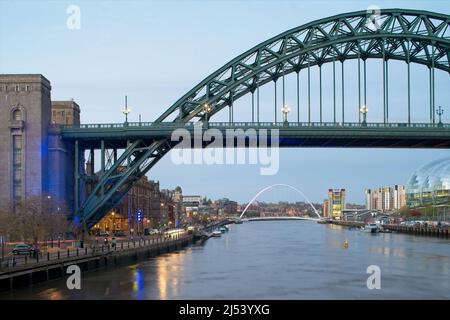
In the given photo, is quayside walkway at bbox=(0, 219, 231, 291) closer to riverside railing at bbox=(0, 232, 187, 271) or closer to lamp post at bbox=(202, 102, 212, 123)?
riverside railing at bbox=(0, 232, 187, 271)

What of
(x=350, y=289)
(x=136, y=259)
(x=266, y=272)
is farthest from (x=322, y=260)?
(x=350, y=289)

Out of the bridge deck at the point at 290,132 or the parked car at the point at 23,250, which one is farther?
the bridge deck at the point at 290,132

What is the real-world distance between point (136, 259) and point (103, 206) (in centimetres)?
740

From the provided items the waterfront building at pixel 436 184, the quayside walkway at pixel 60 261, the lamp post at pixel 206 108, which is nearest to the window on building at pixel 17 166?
the quayside walkway at pixel 60 261

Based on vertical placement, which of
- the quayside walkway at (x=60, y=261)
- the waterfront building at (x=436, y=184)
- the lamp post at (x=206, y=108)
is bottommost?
the quayside walkway at (x=60, y=261)

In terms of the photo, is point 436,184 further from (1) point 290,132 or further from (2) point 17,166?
(2) point 17,166

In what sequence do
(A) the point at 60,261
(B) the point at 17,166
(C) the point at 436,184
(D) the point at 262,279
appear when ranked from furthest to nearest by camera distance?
1. (C) the point at 436,184
2. (B) the point at 17,166
3. (D) the point at 262,279
4. (A) the point at 60,261

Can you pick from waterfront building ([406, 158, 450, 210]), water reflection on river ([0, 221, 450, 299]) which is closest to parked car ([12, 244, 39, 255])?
water reflection on river ([0, 221, 450, 299])

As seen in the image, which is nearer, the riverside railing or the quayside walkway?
the quayside walkway

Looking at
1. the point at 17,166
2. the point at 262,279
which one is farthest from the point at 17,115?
the point at 262,279

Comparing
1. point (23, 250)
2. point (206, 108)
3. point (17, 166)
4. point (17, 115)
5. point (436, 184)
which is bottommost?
point (23, 250)

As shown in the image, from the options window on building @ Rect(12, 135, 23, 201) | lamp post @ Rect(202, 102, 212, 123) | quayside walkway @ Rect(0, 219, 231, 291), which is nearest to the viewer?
quayside walkway @ Rect(0, 219, 231, 291)

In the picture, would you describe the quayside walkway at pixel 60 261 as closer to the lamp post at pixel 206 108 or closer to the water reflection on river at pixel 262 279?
the water reflection on river at pixel 262 279

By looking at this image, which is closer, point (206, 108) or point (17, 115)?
point (17, 115)
